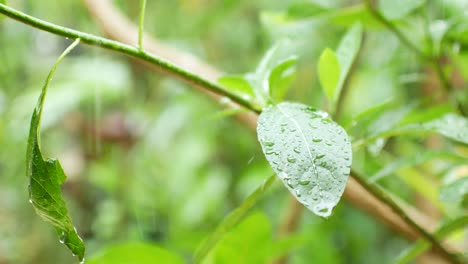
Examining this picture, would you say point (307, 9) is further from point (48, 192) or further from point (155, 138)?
point (155, 138)

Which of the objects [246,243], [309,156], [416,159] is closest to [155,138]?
[246,243]

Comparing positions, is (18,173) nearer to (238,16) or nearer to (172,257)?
(238,16)

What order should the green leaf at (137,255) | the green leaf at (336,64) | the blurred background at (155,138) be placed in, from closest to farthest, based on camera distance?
the green leaf at (336,64)
the green leaf at (137,255)
the blurred background at (155,138)

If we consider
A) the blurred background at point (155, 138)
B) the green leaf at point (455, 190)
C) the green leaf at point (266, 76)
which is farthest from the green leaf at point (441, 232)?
the blurred background at point (155, 138)

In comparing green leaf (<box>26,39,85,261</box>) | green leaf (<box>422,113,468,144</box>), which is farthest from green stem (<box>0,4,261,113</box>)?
green leaf (<box>422,113,468,144</box>)

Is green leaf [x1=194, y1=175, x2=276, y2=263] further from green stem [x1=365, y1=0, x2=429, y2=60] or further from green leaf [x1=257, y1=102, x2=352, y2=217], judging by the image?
green stem [x1=365, y1=0, x2=429, y2=60]

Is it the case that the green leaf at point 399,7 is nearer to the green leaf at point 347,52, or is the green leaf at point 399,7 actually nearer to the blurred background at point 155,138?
the green leaf at point 347,52
